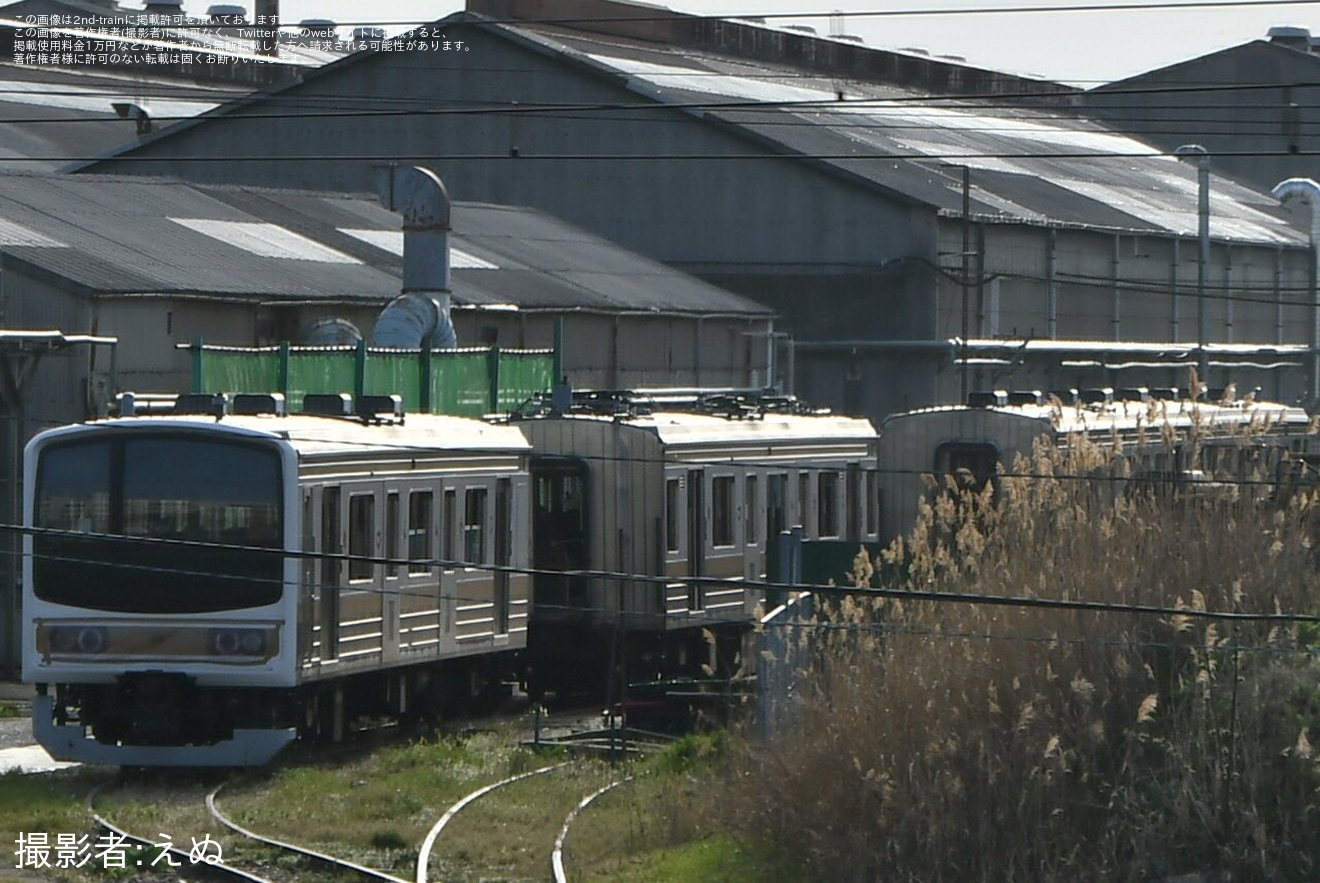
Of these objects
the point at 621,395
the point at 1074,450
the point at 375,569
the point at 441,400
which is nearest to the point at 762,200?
the point at 441,400

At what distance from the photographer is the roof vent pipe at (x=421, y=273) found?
27406 mm

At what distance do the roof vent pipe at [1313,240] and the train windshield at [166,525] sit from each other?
29.0m

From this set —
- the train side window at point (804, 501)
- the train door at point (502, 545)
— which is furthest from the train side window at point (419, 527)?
the train side window at point (804, 501)

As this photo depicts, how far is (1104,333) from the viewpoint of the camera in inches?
1704

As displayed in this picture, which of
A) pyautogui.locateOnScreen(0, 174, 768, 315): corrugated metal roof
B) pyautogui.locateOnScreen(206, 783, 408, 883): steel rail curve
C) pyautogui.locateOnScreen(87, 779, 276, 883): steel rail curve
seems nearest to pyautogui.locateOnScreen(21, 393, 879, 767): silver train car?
pyautogui.locateOnScreen(206, 783, 408, 883): steel rail curve

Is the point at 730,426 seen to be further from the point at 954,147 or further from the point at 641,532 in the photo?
the point at 954,147

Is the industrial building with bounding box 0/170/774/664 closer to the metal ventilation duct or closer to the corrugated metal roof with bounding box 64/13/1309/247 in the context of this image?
the metal ventilation duct

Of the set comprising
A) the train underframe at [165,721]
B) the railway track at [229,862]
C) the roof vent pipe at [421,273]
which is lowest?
the railway track at [229,862]

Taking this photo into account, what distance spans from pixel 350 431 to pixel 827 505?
22.4ft

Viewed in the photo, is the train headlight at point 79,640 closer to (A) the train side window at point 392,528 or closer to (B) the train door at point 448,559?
(A) the train side window at point 392,528

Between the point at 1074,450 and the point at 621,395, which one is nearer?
the point at 1074,450

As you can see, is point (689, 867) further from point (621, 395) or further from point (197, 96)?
point (197, 96)

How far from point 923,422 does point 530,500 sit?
3935 mm

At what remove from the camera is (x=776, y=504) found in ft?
74.8
